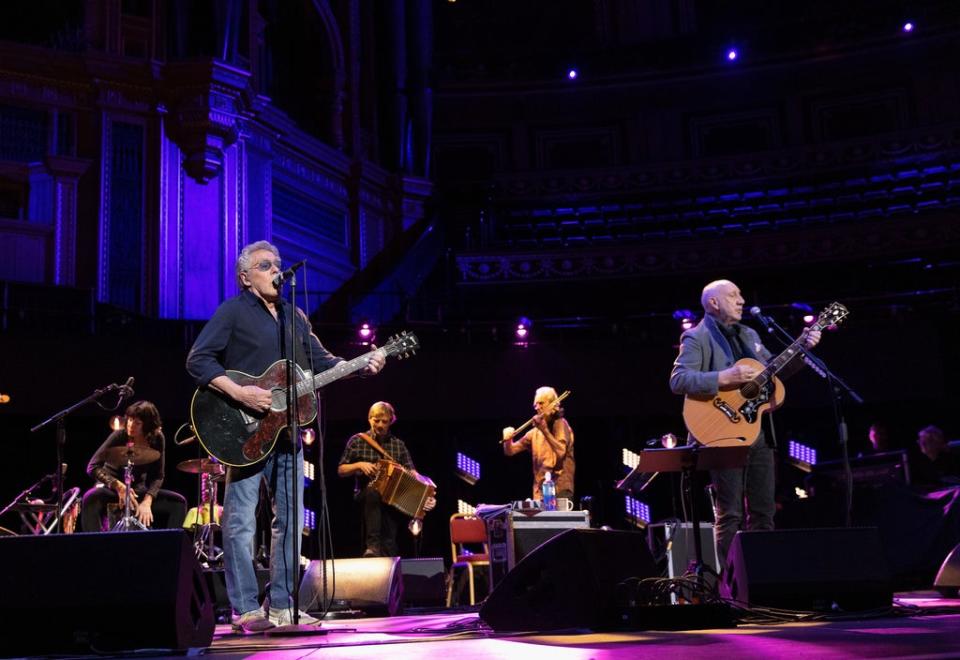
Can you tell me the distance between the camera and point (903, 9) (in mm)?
17516

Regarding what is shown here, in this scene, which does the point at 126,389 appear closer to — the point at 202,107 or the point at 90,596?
the point at 90,596

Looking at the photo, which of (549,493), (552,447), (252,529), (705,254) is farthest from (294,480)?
(705,254)

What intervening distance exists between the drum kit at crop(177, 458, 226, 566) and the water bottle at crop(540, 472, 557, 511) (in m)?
2.38

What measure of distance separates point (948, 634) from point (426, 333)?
363 inches

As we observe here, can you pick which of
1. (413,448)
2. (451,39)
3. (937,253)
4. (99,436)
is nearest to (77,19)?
(99,436)

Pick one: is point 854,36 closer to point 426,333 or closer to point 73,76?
point 426,333

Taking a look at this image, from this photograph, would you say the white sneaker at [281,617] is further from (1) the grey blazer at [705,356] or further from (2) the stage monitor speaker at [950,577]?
(2) the stage monitor speaker at [950,577]

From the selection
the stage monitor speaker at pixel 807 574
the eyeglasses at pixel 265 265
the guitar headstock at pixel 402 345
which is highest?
the eyeglasses at pixel 265 265

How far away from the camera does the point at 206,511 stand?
8.62 meters

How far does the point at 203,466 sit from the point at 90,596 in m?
4.77

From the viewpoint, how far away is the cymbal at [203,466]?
8.14 meters

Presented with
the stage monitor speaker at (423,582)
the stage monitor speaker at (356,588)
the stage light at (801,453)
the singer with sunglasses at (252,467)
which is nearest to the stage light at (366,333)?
the stage monitor speaker at (423,582)

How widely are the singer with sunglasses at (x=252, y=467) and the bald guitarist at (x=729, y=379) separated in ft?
5.37

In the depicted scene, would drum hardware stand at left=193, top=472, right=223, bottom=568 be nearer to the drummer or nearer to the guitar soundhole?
the drummer
